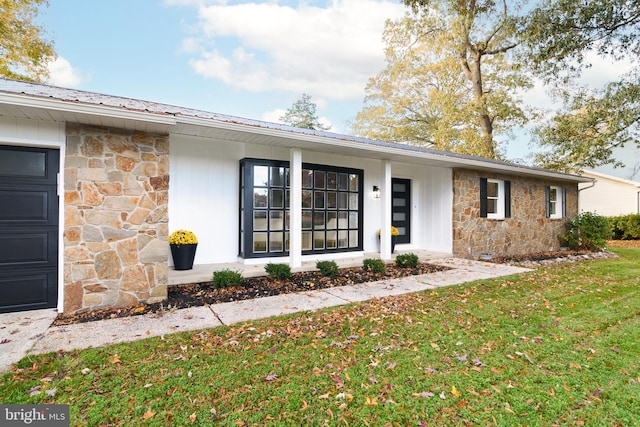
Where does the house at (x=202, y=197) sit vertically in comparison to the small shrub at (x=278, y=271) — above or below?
above

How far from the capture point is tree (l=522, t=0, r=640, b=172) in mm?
8016

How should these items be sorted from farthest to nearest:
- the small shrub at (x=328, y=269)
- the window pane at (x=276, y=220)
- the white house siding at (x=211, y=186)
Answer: the window pane at (x=276, y=220) < the white house siding at (x=211, y=186) < the small shrub at (x=328, y=269)

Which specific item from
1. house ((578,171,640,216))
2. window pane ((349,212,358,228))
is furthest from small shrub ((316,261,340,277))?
house ((578,171,640,216))

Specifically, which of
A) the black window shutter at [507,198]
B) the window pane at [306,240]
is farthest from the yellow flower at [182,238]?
the black window shutter at [507,198]

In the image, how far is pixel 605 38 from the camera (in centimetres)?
845

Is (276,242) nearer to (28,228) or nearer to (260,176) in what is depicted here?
(260,176)

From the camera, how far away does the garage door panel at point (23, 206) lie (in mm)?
3586

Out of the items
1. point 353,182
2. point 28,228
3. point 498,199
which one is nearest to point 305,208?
point 353,182

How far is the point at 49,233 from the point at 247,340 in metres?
2.77

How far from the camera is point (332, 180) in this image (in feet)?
24.0

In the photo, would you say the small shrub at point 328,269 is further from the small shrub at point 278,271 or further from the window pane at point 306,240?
the window pane at point 306,240

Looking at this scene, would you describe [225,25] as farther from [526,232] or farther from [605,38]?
[526,232]

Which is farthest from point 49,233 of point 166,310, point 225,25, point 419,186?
point 225,25

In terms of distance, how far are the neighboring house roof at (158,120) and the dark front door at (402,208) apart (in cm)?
142
